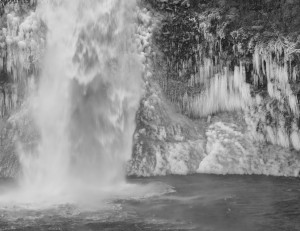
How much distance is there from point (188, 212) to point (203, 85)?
4.95m

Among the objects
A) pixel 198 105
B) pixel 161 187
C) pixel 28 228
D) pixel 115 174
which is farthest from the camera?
pixel 198 105

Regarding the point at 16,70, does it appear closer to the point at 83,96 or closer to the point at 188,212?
the point at 83,96

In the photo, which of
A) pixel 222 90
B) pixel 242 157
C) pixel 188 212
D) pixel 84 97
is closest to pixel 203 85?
pixel 222 90

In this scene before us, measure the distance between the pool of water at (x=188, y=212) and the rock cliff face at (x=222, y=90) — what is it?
4.57 feet

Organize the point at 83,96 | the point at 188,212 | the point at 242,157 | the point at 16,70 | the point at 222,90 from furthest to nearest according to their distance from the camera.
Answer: the point at 16,70 < the point at 222,90 < the point at 83,96 < the point at 242,157 < the point at 188,212

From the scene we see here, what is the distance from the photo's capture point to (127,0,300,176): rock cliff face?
11.9 meters

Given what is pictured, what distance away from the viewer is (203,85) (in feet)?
42.4

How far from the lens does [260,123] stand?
40.1 feet

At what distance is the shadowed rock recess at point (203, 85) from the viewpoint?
39.0 ft

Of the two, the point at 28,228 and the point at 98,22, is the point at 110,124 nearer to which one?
the point at 98,22

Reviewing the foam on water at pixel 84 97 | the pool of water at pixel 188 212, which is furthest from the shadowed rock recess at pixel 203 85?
the pool of water at pixel 188 212

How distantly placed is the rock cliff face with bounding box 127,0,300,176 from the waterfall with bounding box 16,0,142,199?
676mm

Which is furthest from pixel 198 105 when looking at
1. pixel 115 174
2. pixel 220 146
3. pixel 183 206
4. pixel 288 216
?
pixel 288 216

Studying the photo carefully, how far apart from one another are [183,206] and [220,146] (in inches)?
132
